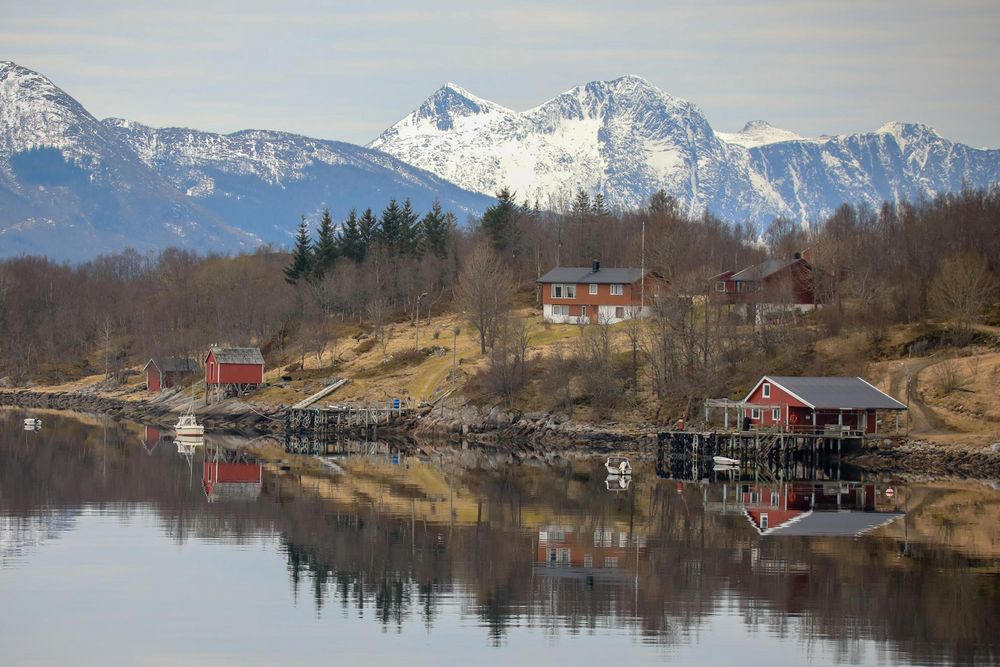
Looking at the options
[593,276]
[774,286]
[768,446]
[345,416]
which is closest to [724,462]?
[768,446]

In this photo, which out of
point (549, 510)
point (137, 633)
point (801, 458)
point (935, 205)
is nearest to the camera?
point (137, 633)

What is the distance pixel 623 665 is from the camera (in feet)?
109

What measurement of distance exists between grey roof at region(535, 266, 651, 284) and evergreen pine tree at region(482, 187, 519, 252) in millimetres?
26715

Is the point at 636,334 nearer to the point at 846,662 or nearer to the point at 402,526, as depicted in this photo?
the point at 402,526

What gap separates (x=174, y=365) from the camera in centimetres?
13288

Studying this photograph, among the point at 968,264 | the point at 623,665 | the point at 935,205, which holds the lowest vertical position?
the point at 623,665

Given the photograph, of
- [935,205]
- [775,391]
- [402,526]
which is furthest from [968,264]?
[402,526]

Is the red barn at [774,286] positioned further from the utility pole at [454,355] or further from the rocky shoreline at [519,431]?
the utility pole at [454,355]

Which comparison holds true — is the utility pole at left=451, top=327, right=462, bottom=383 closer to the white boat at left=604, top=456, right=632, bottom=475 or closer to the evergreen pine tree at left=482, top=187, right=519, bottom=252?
the evergreen pine tree at left=482, top=187, right=519, bottom=252

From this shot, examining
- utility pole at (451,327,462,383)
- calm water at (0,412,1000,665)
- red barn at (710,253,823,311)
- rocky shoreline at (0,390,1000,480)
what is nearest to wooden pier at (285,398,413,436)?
rocky shoreline at (0,390,1000,480)

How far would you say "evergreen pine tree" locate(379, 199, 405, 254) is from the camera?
150500 millimetres

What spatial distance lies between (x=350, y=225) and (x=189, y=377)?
2837cm

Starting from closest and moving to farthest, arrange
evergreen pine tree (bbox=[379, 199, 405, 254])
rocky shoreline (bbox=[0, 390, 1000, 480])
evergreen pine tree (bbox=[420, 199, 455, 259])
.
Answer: rocky shoreline (bbox=[0, 390, 1000, 480]) → evergreen pine tree (bbox=[379, 199, 405, 254]) → evergreen pine tree (bbox=[420, 199, 455, 259])

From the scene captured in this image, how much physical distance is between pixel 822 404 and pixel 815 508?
22089mm
